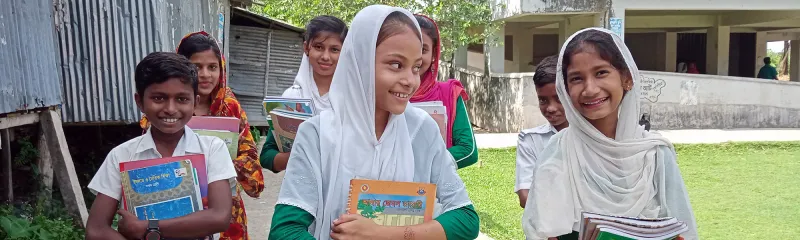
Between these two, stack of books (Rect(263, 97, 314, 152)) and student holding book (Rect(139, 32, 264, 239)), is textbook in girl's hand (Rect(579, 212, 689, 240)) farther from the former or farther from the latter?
student holding book (Rect(139, 32, 264, 239))

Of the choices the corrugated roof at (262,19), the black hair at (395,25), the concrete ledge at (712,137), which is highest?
the corrugated roof at (262,19)

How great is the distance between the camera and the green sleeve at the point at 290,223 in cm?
203

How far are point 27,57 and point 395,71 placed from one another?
3784 mm

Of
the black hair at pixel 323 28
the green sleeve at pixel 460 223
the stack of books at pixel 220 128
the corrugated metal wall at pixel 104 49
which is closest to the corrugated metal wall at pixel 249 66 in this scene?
the corrugated metal wall at pixel 104 49

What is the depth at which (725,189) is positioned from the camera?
8875 mm

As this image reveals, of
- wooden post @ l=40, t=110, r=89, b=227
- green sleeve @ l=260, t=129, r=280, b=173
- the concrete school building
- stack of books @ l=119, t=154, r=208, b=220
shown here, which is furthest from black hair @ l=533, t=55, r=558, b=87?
the concrete school building

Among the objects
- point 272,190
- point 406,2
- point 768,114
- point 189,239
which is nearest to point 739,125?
point 768,114

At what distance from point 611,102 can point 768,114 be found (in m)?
14.8

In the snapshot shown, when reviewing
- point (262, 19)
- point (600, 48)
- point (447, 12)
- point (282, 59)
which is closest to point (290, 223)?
point (600, 48)

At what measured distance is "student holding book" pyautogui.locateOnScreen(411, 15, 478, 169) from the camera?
3471mm

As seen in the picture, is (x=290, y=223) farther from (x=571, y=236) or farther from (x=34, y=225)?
(x=34, y=225)

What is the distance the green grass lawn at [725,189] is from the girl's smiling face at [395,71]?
4332 mm

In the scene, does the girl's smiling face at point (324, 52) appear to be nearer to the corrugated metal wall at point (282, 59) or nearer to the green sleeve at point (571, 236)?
the green sleeve at point (571, 236)

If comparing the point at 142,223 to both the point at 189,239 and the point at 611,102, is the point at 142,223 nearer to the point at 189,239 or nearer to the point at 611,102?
the point at 189,239
